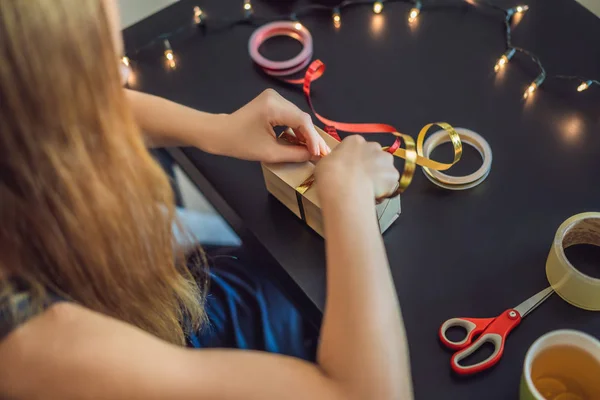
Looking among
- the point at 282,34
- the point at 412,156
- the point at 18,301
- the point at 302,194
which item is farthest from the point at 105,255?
the point at 282,34

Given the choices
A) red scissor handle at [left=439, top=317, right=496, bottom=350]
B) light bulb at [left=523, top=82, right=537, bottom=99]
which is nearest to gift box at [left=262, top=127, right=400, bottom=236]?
red scissor handle at [left=439, top=317, right=496, bottom=350]

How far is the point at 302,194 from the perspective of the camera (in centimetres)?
60

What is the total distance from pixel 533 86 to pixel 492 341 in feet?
1.13

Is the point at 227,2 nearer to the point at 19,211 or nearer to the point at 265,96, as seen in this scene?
the point at 265,96

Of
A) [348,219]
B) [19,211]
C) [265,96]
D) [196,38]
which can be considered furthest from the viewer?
[196,38]

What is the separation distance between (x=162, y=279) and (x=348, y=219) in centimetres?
20

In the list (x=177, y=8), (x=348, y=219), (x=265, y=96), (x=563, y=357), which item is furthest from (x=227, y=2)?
(x=563, y=357)

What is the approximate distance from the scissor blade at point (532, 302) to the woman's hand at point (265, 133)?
10.3 inches

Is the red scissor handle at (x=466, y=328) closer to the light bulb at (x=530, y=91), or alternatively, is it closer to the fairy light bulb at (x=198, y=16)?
the light bulb at (x=530, y=91)

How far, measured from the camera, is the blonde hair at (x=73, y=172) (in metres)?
0.38

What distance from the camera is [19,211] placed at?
0.42m

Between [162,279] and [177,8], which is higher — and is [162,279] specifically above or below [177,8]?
below

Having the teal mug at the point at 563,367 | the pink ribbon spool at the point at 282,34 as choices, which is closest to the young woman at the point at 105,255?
the teal mug at the point at 563,367

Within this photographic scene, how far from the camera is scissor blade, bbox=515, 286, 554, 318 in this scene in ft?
1.77
